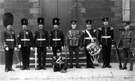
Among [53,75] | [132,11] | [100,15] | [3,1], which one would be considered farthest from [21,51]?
[132,11]

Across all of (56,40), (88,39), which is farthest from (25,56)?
(88,39)

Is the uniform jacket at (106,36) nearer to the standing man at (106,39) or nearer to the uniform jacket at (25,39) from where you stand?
the standing man at (106,39)

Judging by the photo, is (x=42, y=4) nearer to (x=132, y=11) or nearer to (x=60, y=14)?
(x=60, y=14)

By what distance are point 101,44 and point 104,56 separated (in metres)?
0.56

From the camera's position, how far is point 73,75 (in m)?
10.3

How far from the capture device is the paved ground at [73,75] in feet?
32.3

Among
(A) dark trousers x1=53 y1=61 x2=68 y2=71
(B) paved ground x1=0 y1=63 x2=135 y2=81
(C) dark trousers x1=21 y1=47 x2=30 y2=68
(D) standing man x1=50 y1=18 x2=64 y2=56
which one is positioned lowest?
(B) paved ground x1=0 y1=63 x2=135 y2=81

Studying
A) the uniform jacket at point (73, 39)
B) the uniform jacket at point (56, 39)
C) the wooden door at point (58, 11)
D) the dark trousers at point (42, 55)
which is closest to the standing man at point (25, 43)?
the dark trousers at point (42, 55)

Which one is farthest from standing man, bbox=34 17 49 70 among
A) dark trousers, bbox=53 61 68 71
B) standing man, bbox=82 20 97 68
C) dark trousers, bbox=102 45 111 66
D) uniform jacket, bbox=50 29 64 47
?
dark trousers, bbox=102 45 111 66

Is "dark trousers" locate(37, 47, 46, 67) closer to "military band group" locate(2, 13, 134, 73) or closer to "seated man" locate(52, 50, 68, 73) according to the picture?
"military band group" locate(2, 13, 134, 73)

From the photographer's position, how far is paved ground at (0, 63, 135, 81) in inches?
388

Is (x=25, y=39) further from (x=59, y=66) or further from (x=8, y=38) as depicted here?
(x=59, y=66)

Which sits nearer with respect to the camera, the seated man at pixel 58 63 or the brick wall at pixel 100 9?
the seated man at pixel 58 63

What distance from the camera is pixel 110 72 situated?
35.6 ft
